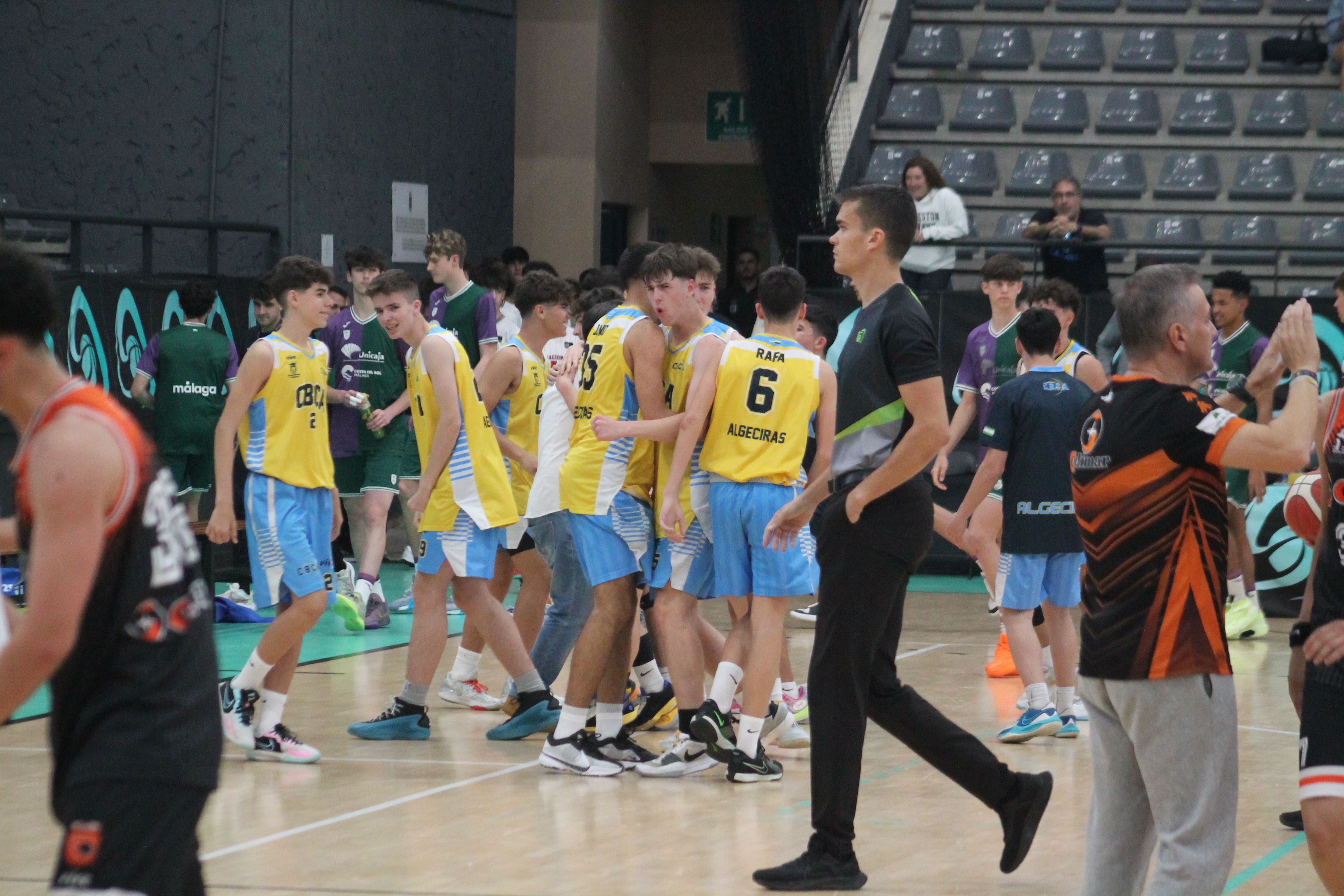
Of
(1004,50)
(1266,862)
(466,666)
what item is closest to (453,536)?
(466,666)

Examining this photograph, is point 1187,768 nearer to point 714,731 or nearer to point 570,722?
point 714,731

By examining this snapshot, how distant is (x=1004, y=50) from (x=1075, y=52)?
0.73 meters

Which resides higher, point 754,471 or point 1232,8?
point 1232,8

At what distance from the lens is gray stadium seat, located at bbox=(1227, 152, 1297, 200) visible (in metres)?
15.6

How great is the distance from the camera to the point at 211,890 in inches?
185

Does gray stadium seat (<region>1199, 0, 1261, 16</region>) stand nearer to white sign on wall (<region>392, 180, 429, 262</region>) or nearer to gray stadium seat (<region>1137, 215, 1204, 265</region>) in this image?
gray stadium seat (<region>1137, 215, 1204, 265</region>)

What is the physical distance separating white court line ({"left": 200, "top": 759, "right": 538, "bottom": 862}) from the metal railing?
5.98 m

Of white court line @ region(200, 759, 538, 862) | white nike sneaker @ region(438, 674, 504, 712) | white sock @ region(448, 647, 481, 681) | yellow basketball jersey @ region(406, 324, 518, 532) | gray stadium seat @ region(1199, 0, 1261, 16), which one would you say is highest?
gray stadium seat @ region(1199, 0, 1261, 16)

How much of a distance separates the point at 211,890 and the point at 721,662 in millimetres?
2265

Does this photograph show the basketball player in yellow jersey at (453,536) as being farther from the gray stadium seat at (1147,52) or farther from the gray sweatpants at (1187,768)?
the gray stadium seat at (1147,52)

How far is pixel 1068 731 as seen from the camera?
716cm

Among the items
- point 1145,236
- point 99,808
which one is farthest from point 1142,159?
point 99,808

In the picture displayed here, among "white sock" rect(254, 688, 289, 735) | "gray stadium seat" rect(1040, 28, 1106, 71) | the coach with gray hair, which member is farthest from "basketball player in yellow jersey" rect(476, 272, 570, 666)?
"gray stadium seat" rect(1040, 28, 1106, 71)

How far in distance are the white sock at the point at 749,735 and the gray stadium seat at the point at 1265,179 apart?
37.1 ft
